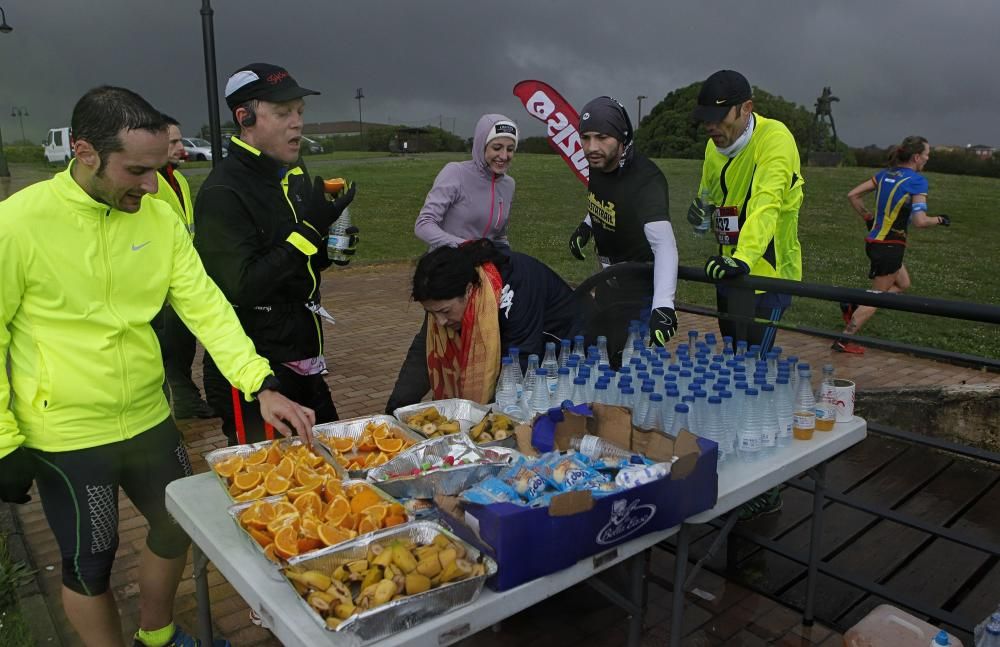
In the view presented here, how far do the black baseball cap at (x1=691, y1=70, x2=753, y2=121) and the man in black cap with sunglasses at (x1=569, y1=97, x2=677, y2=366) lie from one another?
0.39 meters

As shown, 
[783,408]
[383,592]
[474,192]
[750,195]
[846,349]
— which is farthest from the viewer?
[846,349]

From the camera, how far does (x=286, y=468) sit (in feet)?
7.16

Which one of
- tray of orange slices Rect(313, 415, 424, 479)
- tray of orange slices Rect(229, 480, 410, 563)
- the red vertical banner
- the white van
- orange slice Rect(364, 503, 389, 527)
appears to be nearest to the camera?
tray of orange slices Rect(229, 480, 410, 563)

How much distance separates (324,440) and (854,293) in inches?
81.0

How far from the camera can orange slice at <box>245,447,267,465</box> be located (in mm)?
2227

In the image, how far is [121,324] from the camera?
2.24 metres

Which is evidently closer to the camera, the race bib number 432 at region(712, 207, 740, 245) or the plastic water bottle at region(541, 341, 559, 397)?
the plastic water bottle at region(541, 341, 559, 397)

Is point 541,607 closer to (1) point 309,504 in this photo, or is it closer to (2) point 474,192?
(1) point 309,504

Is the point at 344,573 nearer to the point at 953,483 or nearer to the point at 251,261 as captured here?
the point at 251,261

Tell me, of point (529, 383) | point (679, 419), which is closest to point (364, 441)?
point (529, 383)

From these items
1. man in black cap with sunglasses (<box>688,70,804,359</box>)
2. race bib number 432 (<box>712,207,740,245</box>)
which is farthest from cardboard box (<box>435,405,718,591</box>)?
race bib number 432 (<box>712,207,740,245</box>)

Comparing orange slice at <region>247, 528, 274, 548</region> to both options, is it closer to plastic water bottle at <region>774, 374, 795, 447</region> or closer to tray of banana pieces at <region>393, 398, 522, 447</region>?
tray of banana pieces at <region>393, 398, 522, 447</region>

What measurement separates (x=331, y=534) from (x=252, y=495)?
37 centimetres

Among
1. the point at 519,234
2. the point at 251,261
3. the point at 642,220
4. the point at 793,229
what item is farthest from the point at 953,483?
the point at 519,234
